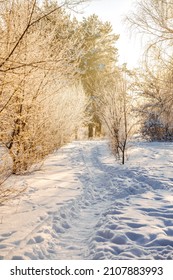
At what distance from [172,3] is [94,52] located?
64.1ft

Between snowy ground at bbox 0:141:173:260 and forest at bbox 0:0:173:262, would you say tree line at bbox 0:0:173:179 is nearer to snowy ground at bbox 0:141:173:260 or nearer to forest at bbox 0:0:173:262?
forest at bbox 0:0:173:262

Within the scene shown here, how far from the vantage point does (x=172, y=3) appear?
9.05 m

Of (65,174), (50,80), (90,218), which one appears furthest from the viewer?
(65,174)

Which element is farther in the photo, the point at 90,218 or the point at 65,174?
the point at 65,174

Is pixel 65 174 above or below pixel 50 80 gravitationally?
below

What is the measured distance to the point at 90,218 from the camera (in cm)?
527

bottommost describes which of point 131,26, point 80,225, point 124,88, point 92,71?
point 80,225

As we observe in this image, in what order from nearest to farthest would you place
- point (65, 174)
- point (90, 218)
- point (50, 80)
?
1. point (90, 218)
2. point (50, 80)
3. point (65, 174)

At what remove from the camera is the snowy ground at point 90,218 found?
379 cm

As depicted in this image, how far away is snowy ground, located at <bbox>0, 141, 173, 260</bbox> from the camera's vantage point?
3.79 meters

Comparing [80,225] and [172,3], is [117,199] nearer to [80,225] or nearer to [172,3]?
[80,225]

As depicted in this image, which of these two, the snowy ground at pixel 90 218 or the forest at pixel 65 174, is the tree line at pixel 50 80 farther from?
the snowy ground at pixel 90 218

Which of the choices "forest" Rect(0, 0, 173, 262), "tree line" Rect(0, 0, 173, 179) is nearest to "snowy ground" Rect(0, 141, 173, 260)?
"forest" Rect(0, 0, 173, 262)

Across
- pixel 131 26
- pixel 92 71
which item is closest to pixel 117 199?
pixel 131 26
